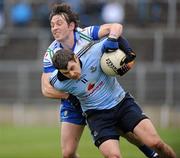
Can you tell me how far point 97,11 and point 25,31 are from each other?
7.31 ft

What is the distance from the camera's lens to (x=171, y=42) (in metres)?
26.8

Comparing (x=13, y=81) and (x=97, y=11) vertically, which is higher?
(x=97, y=11)

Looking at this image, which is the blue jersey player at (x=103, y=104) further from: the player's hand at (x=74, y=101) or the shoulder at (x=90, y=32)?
the player's hand at (x=74, y=101)

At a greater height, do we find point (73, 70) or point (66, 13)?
point (66, 13)

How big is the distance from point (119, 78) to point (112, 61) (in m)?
13.1

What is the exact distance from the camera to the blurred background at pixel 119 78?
25.5 m

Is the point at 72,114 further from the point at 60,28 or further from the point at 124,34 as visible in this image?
the point at 124,34

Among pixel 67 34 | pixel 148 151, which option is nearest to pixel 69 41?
pixel 67 34

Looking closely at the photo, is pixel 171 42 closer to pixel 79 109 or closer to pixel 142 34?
pixel 142 34

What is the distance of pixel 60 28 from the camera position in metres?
12.0

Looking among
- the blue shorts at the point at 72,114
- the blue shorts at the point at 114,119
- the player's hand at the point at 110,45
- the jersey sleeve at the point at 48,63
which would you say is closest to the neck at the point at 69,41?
the jersey sleeve at the point at 48,63

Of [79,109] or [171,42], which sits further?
[171,42]

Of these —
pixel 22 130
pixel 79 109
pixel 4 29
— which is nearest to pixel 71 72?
pixel 79 109

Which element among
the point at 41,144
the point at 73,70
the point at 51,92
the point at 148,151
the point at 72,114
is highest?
the point at 73,70
